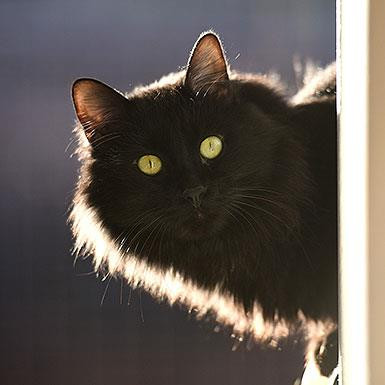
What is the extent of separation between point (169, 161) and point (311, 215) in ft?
1.22

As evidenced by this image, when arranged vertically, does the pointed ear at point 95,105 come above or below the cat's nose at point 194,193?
above

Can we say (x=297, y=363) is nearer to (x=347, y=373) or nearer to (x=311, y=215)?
(x=347, y=373)

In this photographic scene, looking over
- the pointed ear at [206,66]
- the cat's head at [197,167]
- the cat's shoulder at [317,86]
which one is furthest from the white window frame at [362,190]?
the pointed ear at [206,66]

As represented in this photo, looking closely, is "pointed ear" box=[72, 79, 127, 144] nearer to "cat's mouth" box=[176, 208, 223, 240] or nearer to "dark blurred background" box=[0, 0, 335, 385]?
"dark blurred background" box=[0, 0, 335, 385]

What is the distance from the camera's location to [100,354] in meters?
1.69

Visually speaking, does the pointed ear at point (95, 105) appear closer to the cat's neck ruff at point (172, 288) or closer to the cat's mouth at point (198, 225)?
the cat's neck ruff at point (172, 288)

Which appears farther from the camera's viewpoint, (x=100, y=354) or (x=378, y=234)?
(x=100, y=354)

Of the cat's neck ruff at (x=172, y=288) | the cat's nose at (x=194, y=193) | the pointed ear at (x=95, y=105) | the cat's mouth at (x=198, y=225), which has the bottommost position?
the cat's neck ruff at (x=172, y=288)

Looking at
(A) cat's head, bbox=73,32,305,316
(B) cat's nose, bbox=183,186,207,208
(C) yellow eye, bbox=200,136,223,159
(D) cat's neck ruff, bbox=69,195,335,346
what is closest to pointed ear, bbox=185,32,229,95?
(A) cat's head, bbox=73,32,305,316

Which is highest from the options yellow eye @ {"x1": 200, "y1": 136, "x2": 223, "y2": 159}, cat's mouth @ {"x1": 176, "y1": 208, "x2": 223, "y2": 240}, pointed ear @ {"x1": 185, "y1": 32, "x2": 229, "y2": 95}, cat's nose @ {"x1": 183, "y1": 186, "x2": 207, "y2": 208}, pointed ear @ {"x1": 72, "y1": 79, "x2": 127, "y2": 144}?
pointed ear @ {"x1": 185, "y1": 32, "x2": 229, "y2": 95}

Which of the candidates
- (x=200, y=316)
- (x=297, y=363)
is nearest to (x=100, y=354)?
(x=200, y=316)

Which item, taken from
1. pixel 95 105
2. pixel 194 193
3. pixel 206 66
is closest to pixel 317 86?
pixel 206 66

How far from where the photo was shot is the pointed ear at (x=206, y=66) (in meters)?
1.63

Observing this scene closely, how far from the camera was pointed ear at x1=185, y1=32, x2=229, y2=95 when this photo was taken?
1632mm
